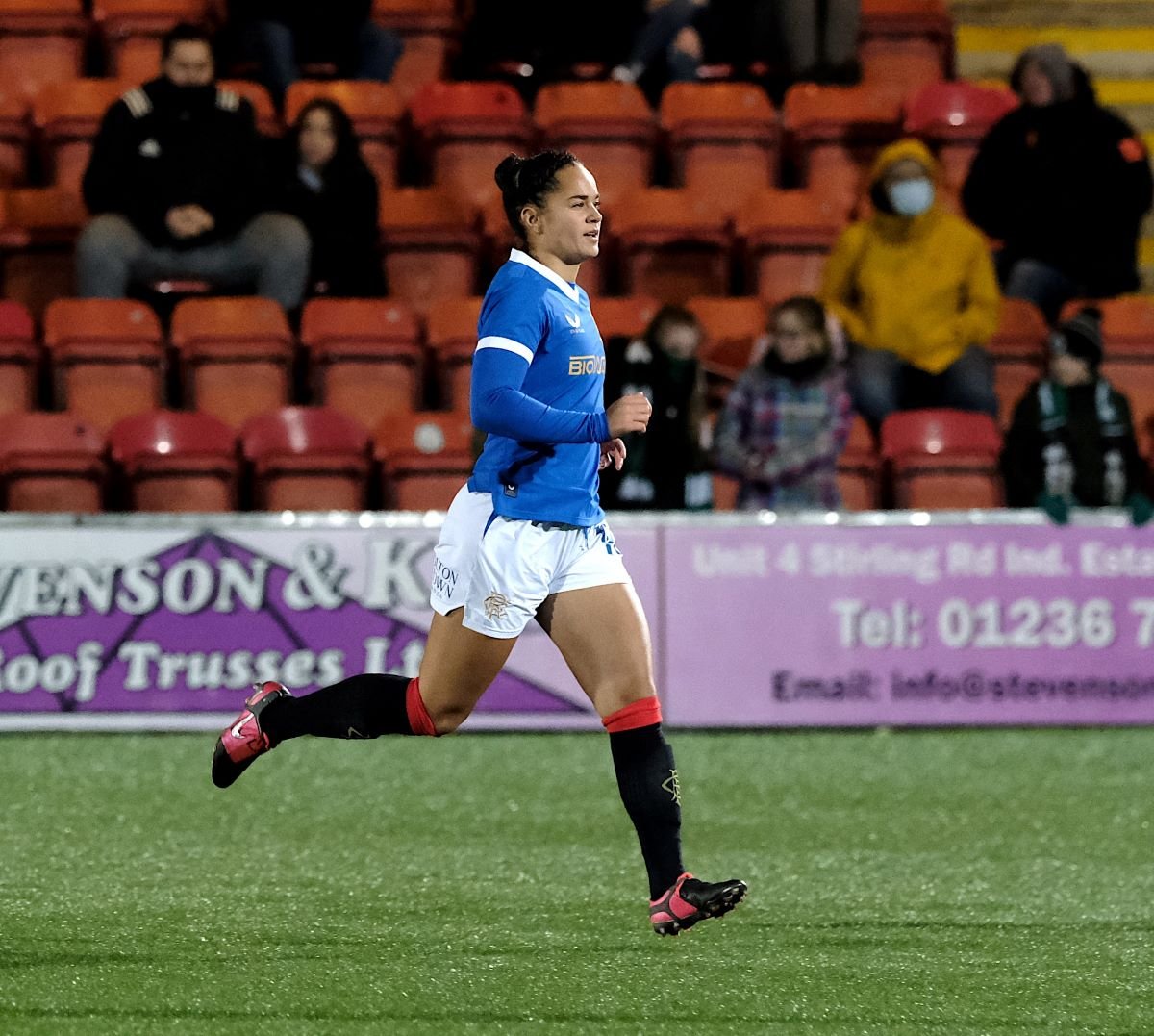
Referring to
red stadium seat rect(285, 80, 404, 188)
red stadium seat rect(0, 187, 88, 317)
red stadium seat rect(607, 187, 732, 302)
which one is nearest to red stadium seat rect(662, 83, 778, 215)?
red stadium seat rect(607, 187, 732, 302)

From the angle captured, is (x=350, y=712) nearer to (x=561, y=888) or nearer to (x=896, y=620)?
(x=561, y=888)

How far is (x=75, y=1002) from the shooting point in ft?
14.0

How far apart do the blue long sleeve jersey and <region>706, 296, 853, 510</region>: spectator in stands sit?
4.41 metres

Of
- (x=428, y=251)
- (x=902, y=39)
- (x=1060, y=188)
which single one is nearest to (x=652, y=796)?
(x=428, y=251)

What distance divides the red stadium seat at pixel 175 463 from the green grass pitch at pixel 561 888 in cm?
123

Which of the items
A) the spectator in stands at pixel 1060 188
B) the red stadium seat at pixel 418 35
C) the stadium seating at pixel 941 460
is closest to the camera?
the stadium seating at pixel 941 460

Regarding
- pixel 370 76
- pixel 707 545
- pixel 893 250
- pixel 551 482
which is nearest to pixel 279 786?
pixel 707 545

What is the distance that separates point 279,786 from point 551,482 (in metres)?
3.21

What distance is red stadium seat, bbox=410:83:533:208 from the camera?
38.3ft

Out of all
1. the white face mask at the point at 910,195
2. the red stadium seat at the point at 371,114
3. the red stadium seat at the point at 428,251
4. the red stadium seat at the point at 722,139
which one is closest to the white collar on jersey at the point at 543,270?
the white face mask at the point at 910,195

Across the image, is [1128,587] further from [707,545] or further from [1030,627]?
[707,545]

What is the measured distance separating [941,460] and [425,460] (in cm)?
235

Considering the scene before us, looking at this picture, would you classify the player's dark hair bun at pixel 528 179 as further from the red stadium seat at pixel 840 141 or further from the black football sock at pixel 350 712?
the red stadium seat at pixel 840 141

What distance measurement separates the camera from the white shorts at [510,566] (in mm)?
4805
